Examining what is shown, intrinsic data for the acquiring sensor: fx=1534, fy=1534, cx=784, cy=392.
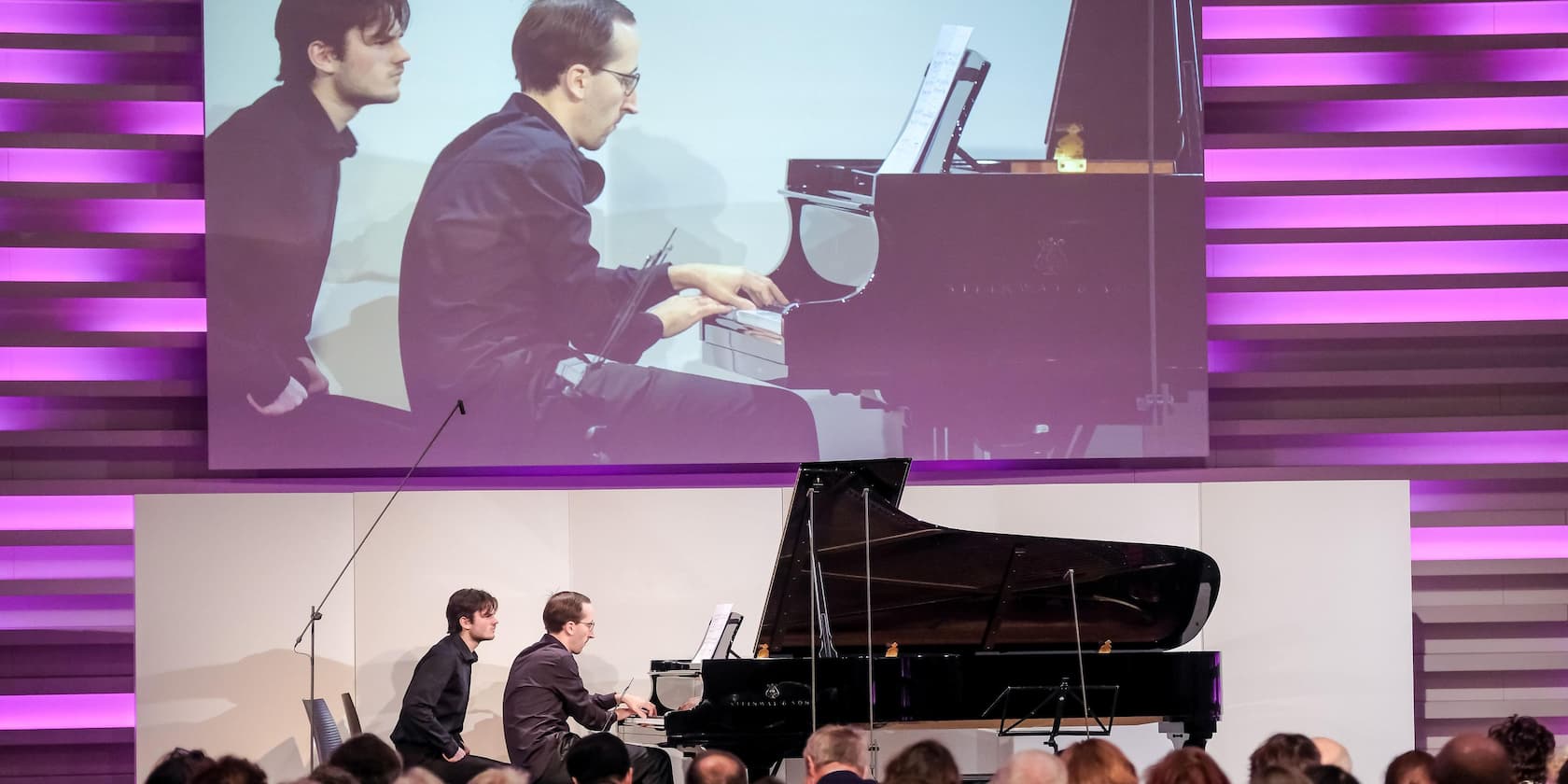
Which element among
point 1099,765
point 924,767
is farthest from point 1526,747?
point 924,767

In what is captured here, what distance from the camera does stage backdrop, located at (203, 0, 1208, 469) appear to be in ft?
25.2

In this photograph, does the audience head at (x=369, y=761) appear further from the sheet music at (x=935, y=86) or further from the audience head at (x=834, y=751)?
the sheet music at (x=935, y=86)

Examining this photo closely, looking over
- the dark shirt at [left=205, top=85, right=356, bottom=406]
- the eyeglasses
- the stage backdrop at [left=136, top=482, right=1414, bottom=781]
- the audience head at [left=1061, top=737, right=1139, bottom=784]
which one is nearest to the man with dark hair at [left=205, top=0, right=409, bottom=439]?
the dark shirt at [left=205, top=85, right=356, bottom=406]

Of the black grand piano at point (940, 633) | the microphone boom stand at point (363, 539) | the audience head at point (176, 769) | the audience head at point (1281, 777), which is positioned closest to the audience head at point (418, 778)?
the audience head at point (176, 769)

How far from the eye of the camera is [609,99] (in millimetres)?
7746

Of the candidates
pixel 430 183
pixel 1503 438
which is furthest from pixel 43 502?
pixel 1503 438

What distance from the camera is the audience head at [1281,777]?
3.29 m

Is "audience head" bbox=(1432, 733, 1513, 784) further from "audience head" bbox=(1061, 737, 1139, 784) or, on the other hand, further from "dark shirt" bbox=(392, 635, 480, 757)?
"dark shirt" bbox=(392, 635, 480, 757)

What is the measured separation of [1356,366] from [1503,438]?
87 cm

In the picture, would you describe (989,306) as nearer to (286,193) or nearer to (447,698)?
(447,698)

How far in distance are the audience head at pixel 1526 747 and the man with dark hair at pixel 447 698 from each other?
385cm

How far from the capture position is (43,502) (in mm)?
7758

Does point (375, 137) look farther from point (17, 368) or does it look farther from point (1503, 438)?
point (1503, 438)

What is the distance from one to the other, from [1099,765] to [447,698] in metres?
3.60
